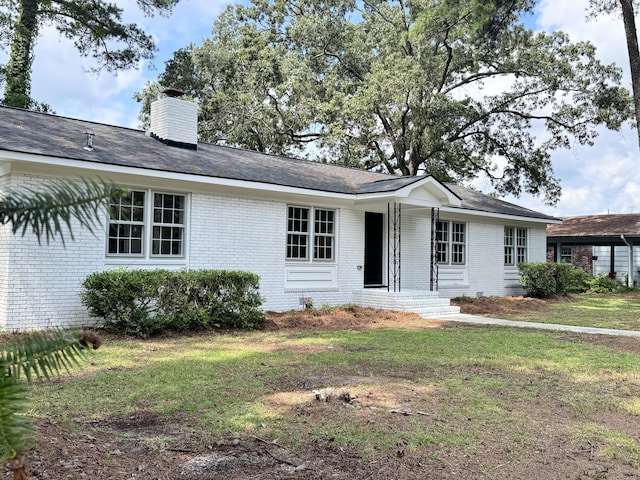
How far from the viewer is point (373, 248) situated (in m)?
16.0

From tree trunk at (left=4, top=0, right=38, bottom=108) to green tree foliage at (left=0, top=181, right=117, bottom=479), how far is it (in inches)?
946

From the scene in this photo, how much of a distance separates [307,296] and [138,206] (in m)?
4.96

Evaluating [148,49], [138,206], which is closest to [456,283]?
[138,206]

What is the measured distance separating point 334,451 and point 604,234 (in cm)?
2561

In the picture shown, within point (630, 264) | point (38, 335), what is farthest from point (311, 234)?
point (630, 264)

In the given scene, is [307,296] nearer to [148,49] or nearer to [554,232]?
[148,49]

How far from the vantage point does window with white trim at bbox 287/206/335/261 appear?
1386cm

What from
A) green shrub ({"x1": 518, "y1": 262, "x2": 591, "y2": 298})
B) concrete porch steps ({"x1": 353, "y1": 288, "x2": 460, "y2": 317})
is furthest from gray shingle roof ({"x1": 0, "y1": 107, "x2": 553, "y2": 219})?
green shrub ({"x1": 518, "y1": 262, "x2": 591, "y2": 298})

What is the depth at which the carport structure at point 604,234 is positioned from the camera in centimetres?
2561

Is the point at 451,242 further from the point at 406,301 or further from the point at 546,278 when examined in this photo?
the point at 406,301

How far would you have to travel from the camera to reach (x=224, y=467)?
370cm

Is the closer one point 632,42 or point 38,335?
point 38,335

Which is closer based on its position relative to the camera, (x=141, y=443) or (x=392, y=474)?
(x=392, y=474)

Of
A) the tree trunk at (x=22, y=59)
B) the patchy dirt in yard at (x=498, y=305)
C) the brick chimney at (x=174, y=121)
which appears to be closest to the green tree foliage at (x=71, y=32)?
the tree trunk at (x=22, y=59)
